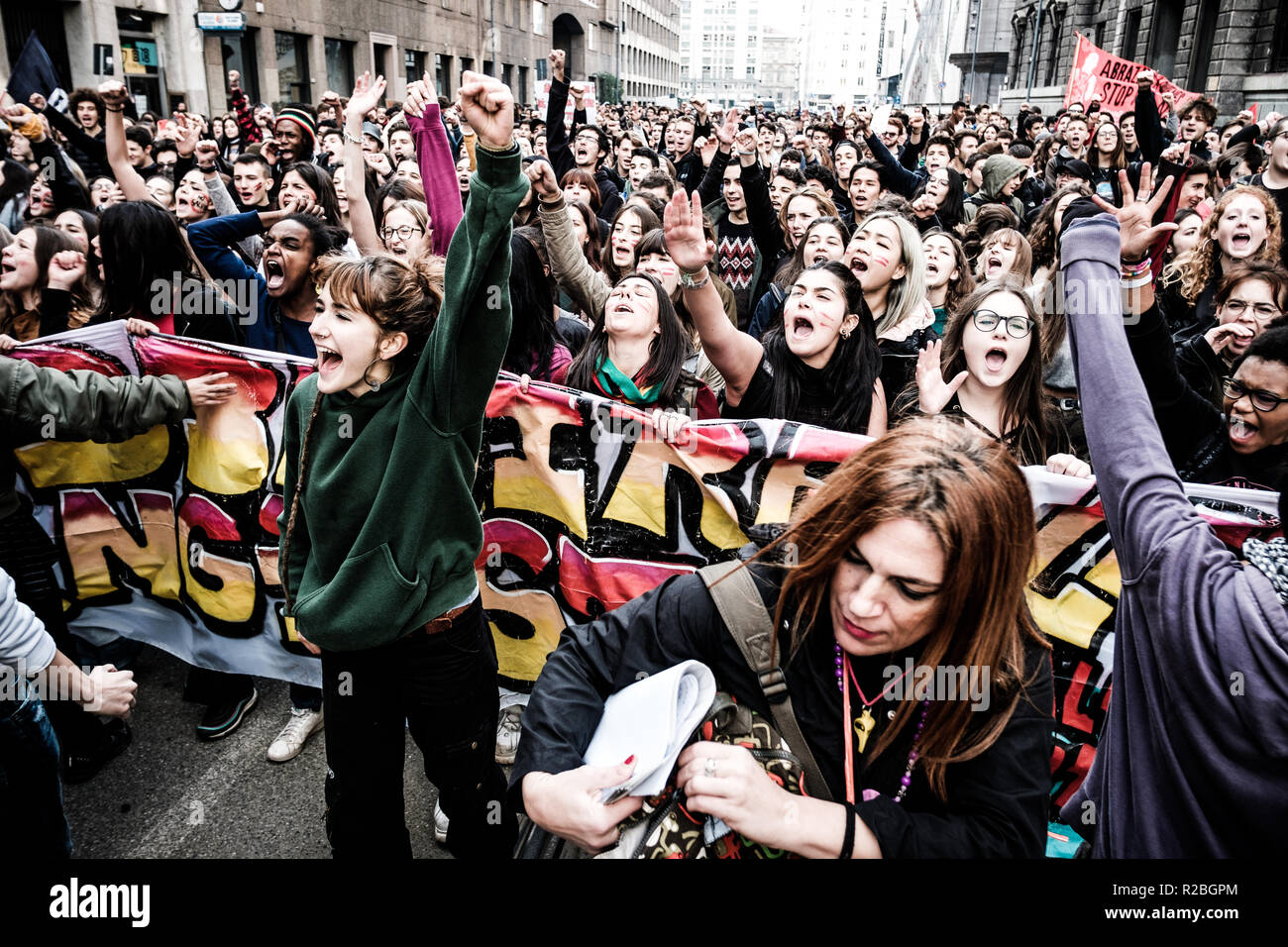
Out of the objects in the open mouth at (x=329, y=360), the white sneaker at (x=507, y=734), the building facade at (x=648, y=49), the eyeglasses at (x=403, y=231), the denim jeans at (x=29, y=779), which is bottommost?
the white sneaker at (x=507, y=734)

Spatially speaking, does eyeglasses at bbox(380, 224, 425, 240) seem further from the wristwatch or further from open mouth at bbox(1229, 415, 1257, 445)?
open mouth at bbox(1229, 415, 1257, 445)

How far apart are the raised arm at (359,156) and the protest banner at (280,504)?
1.04m

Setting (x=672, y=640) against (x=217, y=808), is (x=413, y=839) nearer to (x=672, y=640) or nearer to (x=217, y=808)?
(x=217, y=808)

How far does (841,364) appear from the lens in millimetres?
3461

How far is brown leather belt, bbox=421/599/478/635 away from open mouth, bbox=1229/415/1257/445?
2492 millimetres

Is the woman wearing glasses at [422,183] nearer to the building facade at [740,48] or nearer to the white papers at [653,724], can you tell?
the white papers at [653,724]

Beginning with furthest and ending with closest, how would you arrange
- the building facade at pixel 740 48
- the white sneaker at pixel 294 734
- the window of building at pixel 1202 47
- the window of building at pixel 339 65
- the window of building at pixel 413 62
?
the building facade at pixel 740 48 → the window of building at pixel 413 62 → the window of building at pixel 339 65 → the window of building at pixel 1202 47 → the white sneaker at pixel 294 734

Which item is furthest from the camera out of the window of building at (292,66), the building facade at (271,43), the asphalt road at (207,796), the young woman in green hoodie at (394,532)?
the window of building at (292,66)

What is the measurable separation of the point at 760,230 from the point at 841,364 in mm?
2845

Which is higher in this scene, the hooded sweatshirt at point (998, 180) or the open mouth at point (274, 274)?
the hooded sweatshirt at point (998, 180)

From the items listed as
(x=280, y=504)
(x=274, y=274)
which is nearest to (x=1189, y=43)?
(x=274, y=274)

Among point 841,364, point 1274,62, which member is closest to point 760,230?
point 841,364

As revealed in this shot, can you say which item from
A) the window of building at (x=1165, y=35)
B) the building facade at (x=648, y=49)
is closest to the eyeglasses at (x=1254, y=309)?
the window of building at (x=1165, y=35)

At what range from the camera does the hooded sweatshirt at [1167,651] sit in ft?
4.03
